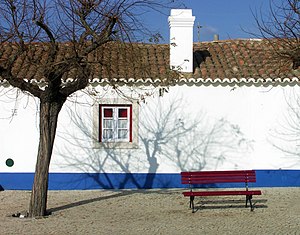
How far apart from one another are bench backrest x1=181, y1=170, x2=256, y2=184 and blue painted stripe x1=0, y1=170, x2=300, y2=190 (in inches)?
120

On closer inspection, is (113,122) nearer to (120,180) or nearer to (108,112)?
(108,112)

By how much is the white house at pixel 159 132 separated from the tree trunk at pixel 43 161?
3.68 meters

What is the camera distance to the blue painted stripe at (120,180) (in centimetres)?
1395

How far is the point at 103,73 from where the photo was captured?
46.0 feet

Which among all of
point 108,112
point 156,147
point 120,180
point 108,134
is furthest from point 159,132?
point 120,180

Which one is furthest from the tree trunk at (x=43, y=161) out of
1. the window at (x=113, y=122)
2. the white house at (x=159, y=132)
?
the window at (x=113, y=122)

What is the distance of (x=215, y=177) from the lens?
437 inches

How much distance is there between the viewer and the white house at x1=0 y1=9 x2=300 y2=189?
14.0m

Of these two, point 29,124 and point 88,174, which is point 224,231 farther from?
point 29,124

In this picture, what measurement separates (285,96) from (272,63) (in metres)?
1.06

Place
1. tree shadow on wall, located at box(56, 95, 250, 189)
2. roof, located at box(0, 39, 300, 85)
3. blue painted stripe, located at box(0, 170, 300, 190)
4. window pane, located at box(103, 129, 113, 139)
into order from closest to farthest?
roof, located at box(0, 39, 300, 85) → blue painted stripe, located at box(0, 170, 300, 190) → tree shadow on wall, located at box(56, 95, 250, 189) → window pane, located at box(103, 129, 113, 139)

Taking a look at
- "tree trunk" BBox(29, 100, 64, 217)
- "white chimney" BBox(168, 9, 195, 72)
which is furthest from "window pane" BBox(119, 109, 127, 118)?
"tree trunk" BBox(29, 100, 64, 217)

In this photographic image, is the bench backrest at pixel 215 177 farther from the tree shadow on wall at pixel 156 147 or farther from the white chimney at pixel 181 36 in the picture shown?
the white chimney at pixel 181 36

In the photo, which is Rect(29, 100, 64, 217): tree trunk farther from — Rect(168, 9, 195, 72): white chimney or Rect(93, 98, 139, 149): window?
Rect(168, 9, 195, 72): white chimney
